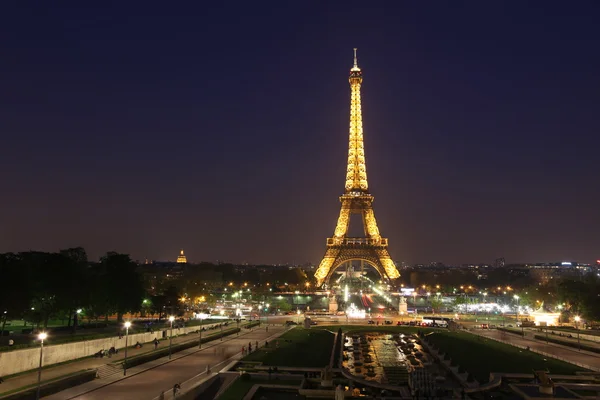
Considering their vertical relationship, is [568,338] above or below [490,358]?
above

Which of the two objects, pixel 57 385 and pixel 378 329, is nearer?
pixel 57 385

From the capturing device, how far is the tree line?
44.8 metres

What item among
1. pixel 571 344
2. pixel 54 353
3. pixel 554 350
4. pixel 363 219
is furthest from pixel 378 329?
pixel 363 219

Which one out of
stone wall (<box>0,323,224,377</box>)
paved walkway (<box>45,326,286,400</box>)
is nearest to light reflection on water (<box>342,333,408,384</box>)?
paved walkway (<box>45,326,286,400</box>)

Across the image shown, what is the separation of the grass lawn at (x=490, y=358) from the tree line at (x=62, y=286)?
1413 inches

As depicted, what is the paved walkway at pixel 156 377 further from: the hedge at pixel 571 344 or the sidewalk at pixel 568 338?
the sidewalk at pixel 568 338

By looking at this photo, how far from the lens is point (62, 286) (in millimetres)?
50375

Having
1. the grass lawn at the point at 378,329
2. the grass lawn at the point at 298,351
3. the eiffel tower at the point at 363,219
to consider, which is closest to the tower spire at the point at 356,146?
the eiffel tower at the point at 363,219

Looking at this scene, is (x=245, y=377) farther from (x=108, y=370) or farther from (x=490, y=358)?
(x=490, y=358)

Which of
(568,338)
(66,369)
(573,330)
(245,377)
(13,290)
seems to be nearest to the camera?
(245,377)

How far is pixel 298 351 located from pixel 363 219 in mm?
84159

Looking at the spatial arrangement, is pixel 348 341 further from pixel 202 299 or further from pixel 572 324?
pixel 202 299

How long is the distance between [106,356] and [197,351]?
27.4 ft

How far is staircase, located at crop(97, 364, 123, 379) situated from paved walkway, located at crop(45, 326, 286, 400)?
0.60m
